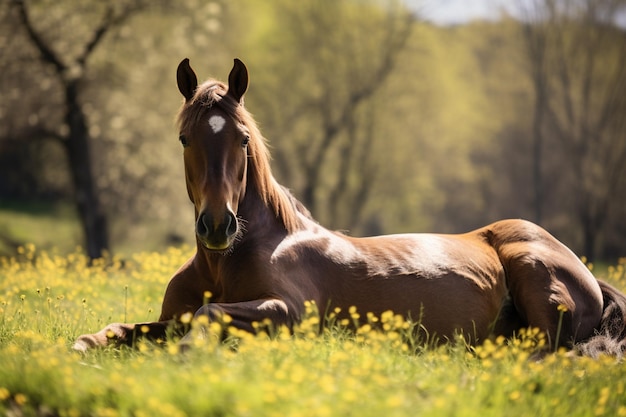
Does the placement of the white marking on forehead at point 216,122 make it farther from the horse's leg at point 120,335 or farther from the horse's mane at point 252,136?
the horse's leg at point 120,335

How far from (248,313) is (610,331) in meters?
3.67

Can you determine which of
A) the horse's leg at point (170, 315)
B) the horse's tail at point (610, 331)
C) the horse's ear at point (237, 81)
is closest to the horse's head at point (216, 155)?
the horse's ear at point (237, 81)

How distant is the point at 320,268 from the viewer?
6637mm

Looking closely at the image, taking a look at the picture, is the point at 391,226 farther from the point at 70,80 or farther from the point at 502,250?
the point at 502,250

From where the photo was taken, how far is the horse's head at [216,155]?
218 inches

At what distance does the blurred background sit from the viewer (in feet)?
66.9

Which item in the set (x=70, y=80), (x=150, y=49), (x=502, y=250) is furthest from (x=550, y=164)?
(x=502, y=250)

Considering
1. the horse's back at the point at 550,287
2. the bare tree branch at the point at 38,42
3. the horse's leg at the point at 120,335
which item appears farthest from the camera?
the bare tree branch at the point at 38,42

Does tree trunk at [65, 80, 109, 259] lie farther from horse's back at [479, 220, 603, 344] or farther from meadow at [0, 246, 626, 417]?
meadow at [0, 246, 626, 417]

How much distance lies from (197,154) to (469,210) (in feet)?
123

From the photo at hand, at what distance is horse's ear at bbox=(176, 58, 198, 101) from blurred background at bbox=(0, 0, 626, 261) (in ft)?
46.5

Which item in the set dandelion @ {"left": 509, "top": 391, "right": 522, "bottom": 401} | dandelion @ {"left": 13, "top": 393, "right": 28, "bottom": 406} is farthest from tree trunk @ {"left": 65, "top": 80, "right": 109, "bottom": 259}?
dandelion @ {"left": 509, "top": 391, "right": 522, "bottom": 401}

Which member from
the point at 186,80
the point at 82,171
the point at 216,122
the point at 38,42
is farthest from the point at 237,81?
the point at 82,171

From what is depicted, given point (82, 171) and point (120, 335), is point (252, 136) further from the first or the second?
point (82, 171)
